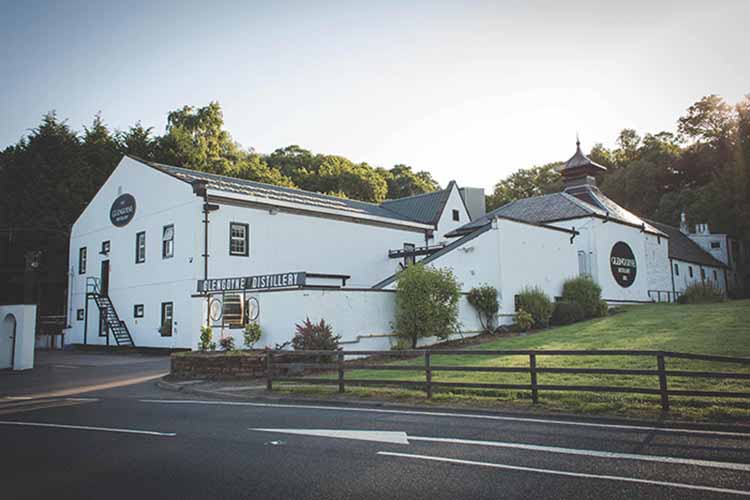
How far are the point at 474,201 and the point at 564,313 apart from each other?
21317 mm

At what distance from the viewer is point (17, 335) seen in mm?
19859

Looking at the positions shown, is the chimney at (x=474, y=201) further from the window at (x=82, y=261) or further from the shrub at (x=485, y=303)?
the window at (x=82, y=261)

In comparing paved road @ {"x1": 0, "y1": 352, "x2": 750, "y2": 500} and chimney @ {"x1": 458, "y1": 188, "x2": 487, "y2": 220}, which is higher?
chimney @ {"x1": 458, "y1": 188, "x2": 487, "y2": 220}

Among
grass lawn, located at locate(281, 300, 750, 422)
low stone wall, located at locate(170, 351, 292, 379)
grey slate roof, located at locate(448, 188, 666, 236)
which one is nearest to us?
grass lawn, located at locate(281, 300, 750, 422)

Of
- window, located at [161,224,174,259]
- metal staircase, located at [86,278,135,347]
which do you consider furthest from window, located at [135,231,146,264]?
metal staircase, located at [86,278,135,347]

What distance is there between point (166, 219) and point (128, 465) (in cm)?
2089

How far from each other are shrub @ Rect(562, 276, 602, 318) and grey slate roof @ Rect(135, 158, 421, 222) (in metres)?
11.4

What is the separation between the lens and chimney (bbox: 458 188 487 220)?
44531mm

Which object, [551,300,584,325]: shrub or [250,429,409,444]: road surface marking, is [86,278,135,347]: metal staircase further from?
[250,429,409,444]: road surface marking

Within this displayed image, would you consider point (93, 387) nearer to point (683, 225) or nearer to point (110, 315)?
point (110, 315)

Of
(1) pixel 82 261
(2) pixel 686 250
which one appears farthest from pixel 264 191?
(2) pixel 686 250

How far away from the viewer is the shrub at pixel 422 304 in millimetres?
19172

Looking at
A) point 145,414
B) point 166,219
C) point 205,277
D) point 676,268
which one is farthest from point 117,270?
point 676,268

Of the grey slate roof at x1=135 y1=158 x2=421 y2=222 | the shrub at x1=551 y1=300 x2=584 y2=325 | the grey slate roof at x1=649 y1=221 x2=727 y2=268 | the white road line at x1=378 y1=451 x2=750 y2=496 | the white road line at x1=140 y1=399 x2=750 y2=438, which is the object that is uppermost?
the grey slate roof at x1=135 y1=158 x2=421 y2=222
